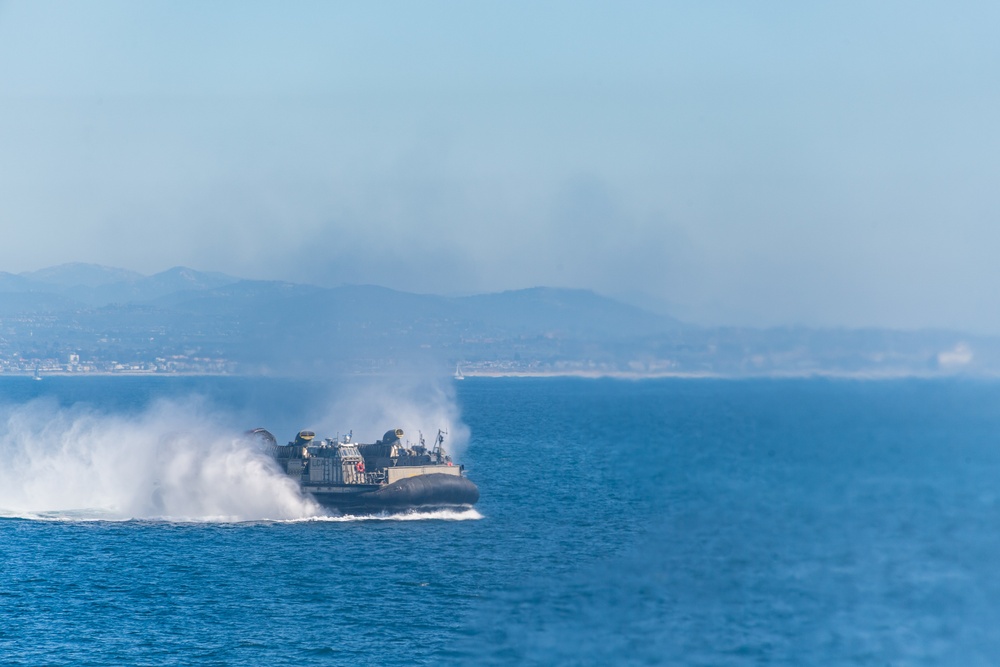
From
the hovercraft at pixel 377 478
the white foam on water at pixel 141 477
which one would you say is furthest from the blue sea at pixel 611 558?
the hovercraft at pixel 377 478

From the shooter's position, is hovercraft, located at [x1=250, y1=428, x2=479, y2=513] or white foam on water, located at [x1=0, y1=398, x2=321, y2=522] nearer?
hovercraft, located at [x1=250, y1=428, x2=479, y2=513]

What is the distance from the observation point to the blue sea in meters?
47.5

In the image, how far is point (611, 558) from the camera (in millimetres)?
64312

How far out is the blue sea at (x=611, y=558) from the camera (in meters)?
47.5

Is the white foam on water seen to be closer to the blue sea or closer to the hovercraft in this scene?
the blue sea

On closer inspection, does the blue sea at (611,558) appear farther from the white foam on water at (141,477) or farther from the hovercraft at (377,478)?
the hovercraft at (377,478)

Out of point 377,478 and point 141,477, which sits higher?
point 377,478

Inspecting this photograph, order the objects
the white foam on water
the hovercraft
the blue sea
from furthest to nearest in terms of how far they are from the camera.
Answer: the white foam on water, the hovercraft, the blue sea

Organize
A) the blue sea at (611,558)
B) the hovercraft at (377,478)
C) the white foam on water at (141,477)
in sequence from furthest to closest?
the white foam on water at (141,477)
the hovercraft at (377,478)
the blue sea at (611,558)

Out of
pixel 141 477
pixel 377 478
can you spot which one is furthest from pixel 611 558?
pixel 141 477

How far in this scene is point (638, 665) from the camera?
4397 cm

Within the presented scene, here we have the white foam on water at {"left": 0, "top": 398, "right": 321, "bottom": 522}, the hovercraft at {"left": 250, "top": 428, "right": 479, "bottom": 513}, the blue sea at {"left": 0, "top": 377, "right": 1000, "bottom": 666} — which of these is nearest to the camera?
the blue sea at {"left": 0, "top": 377, "right": 1000, "bottom": 666}

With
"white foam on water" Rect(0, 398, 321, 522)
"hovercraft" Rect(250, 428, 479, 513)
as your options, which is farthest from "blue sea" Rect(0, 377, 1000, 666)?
"hovercraft" Rect(250, 428, 479, 513)

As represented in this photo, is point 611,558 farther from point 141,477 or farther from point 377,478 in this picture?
point 141,477
